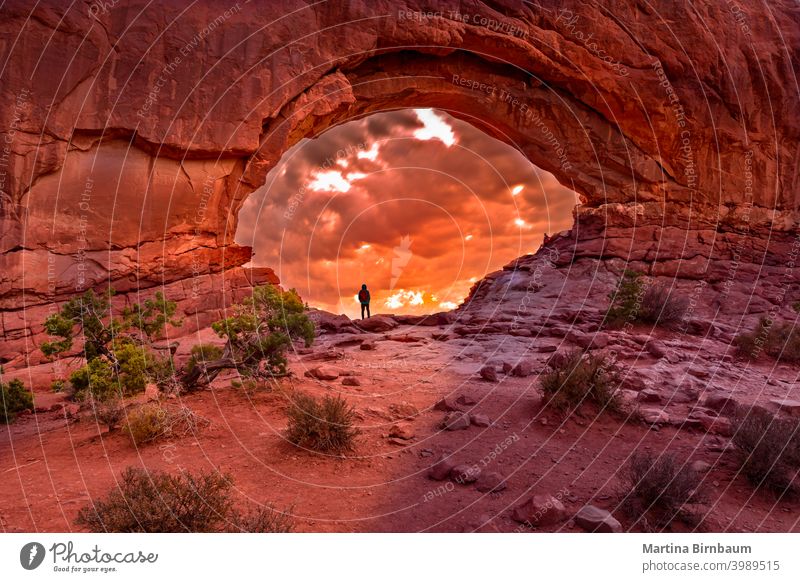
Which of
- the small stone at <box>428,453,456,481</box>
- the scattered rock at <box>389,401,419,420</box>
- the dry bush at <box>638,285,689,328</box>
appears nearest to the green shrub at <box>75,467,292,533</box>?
the small stone at <box>428,453,456,481</box>

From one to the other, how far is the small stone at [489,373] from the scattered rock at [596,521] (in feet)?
15.4

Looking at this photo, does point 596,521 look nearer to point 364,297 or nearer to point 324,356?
point 324,356

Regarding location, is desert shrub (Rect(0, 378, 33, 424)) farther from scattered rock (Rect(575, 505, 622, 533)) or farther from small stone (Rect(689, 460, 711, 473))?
small stone (Rect(689, 460, 711, 473))

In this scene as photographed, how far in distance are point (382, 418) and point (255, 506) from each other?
2.93m

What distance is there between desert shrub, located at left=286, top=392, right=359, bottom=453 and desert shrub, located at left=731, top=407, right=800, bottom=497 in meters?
5.22

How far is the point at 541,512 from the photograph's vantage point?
4395mm

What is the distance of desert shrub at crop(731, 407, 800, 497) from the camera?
511cm

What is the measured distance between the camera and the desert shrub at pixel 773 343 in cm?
1146

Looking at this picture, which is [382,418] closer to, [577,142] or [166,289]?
[166,289]

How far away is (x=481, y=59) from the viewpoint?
21.1 meters

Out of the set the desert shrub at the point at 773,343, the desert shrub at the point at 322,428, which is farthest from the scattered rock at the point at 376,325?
the desert shrub at the point at 773,343

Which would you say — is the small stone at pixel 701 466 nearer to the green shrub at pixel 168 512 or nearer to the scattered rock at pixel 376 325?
the green shrub at pixel 168 512

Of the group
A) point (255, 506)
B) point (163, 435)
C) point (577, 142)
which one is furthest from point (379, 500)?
point (577, 142)
